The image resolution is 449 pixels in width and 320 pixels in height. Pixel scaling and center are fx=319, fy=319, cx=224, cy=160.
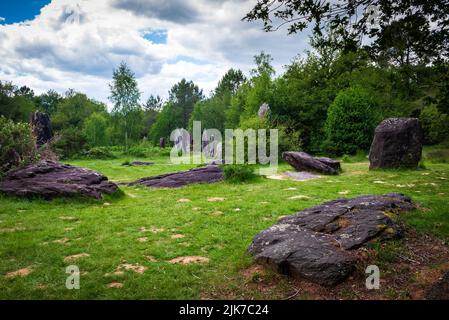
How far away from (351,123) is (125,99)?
32487 millimetres

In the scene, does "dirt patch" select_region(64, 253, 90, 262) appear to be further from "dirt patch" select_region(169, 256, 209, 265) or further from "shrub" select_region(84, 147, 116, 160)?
"shrub" select_region(84, 147, 116, 160)

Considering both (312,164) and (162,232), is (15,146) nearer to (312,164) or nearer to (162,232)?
(162,232)

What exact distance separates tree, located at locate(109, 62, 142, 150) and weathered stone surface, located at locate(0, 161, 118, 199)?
109 feet

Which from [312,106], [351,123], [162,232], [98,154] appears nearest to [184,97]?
[98,154]

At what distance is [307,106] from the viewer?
35406 mm

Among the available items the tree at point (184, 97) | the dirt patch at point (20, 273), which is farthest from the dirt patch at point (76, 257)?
the tree at point (184, 97)

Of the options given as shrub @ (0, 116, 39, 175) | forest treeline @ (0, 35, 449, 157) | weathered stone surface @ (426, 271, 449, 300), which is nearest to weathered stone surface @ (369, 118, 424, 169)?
forest treeline @ (0, 35, 449, 157)

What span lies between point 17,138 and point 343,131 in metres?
25.7

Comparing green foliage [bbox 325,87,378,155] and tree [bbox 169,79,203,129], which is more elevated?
tree [bbox 169,79,203,129]

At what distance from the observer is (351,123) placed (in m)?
29.8

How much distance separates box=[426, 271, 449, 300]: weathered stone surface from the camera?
13.5 feet

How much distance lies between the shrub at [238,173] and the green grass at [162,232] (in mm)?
1716

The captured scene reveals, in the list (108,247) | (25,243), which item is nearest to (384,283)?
(108,247)
